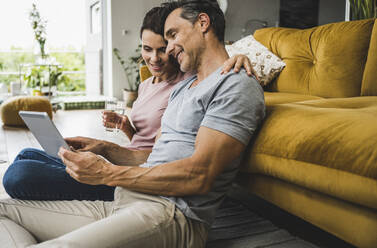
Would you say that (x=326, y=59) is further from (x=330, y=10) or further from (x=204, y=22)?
(x=330, y=10)

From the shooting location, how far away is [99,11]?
6910mm

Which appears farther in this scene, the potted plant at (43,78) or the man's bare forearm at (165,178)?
the potted plant at (43,78)

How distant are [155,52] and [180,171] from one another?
2.15 feet

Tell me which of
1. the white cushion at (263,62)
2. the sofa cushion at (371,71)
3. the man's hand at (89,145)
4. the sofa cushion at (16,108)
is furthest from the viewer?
the sofa cushion at (16,108)

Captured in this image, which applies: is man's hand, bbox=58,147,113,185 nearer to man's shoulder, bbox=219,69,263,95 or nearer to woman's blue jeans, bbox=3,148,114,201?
woman's blue jeans, bbox=3,148,114,201

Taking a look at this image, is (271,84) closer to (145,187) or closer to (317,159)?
(317,159)

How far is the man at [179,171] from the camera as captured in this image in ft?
3.27

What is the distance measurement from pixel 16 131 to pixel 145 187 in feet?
11.2

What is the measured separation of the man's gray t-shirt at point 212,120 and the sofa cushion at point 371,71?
1250 mm

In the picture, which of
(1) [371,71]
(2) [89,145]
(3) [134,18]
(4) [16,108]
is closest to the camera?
(2) [89,145]

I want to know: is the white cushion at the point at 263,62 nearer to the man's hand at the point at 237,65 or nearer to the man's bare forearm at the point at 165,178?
the man's hand at the point at 237,65

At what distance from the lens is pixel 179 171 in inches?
40.6

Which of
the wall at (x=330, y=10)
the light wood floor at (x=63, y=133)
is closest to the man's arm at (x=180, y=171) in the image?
the light wood floor at (x=63, y=133)

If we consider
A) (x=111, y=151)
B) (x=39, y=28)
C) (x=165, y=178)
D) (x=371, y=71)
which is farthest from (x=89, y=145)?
(x=39, y=28)
